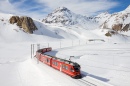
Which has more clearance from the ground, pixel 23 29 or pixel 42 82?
pixel 23 29

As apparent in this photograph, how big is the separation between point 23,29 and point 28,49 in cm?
4418

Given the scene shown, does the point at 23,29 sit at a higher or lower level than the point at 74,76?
higher

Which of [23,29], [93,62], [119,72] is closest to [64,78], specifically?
[119,72]

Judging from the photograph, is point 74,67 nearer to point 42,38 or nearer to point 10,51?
point 10,51

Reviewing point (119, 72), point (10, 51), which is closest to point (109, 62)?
point (119, 72)

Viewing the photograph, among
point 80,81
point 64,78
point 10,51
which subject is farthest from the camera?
point 10,51

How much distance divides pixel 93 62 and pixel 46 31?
10862cm

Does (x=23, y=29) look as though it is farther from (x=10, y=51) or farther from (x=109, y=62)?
(x=109, y=62)

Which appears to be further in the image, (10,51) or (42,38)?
(42,38)

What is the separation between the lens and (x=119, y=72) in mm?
35875

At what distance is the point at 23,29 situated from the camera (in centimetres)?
13775

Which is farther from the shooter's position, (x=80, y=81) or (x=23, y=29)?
(x=23, y=29)

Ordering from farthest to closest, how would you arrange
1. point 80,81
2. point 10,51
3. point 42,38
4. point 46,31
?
point 46,31 < point 42,38 < point 10,51 < point 80,81

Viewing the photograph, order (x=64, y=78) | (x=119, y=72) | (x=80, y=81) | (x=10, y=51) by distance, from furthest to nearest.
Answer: (x=10, y=51)
(x=119, y=72)
(x=64, y=78)
(x=80, y=81)
